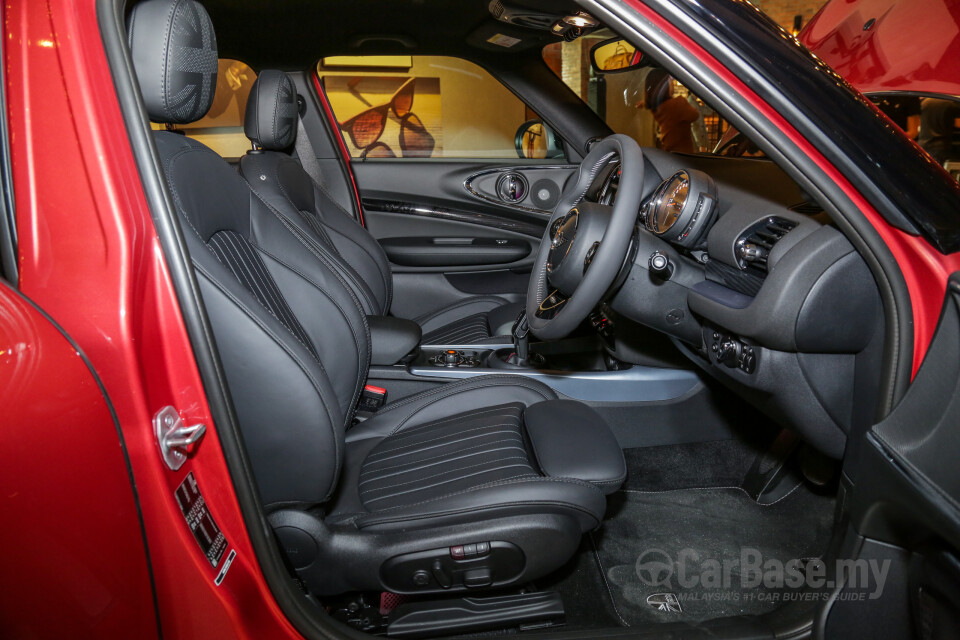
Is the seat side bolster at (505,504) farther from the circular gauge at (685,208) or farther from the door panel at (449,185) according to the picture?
the door panel at (449,185)

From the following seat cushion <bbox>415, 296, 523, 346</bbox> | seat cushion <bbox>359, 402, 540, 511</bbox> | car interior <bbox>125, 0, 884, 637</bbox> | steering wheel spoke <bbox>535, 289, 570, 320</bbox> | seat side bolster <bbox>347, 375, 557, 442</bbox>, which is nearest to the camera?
car interior <bbox>125, 0, 884, 637</bbox>

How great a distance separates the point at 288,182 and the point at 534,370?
0.93 metres

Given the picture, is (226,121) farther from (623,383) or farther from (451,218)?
→ (623,383)

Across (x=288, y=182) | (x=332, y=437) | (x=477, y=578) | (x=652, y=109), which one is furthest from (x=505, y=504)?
(x=652, y=109)

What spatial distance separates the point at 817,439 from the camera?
1234 millimetres

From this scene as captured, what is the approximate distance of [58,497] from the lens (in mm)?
722

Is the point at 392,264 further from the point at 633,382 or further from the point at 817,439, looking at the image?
the point at 817,439

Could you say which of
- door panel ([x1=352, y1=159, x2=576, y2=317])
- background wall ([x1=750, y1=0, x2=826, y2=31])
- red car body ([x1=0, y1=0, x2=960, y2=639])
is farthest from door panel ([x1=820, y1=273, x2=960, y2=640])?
background wall ([x1=750, y1=0, x2=826, y2=31])

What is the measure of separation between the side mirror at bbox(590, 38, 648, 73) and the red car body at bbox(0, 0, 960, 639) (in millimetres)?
1710

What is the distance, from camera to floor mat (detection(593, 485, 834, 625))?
1.62 metres

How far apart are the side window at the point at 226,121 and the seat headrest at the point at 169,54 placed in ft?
7.24

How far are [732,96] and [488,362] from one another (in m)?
1.29

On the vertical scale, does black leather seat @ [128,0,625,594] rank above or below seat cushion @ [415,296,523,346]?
above
